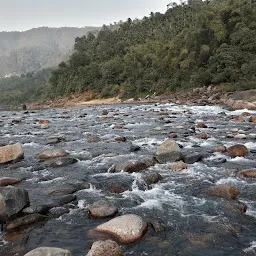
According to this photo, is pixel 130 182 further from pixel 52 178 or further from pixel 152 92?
pixel 152 92

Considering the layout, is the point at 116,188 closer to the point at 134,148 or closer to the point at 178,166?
the point at 178,166

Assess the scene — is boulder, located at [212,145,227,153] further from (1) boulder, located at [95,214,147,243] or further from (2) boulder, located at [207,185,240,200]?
(1) boulder, located at [95,214,147,243]

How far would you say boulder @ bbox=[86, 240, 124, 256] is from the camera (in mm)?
5176

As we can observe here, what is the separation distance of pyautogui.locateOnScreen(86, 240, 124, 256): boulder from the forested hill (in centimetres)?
3326

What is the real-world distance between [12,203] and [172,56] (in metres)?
53.2

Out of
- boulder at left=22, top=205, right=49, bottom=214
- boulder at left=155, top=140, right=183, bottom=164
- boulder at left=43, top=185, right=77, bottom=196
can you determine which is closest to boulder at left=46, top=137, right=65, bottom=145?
boulder at left=155, top=140, right=183, bottom=164

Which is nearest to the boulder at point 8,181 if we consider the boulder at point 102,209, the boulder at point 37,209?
the boulder at point 37,209

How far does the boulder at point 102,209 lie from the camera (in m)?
6.93

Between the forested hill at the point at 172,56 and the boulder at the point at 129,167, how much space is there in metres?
28.6

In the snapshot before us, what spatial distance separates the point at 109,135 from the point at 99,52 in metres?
63.0

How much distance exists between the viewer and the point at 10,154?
11.8 metres

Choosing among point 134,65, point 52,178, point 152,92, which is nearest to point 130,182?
point 52,178

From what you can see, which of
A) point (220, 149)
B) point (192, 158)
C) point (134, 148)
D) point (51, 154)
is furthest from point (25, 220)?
point (220, 149)

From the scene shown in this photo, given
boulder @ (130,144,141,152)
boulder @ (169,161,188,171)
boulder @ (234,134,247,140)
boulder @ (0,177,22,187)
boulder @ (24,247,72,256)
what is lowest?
boulder @ (234,134,247,140)
